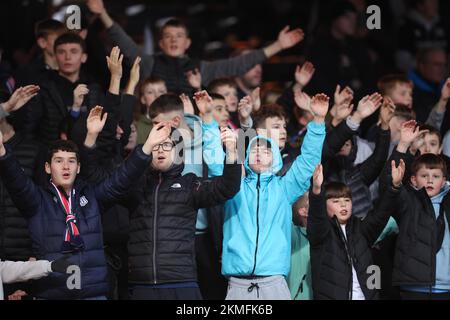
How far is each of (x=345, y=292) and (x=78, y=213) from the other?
6.94 ft

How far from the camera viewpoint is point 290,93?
11539mm

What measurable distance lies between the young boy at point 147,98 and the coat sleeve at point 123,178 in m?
1.51

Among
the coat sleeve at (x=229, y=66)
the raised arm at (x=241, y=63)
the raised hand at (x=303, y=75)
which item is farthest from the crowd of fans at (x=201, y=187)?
the coat sleeve at (x=229, y=66)

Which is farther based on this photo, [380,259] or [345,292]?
[380,259]

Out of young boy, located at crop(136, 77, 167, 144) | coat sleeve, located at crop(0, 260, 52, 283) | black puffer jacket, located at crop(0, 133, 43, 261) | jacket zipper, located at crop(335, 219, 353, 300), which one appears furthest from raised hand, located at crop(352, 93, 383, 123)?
coat sleeve, located at crop(0, 260, 52, 283)

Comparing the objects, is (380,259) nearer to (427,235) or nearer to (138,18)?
(427,235)

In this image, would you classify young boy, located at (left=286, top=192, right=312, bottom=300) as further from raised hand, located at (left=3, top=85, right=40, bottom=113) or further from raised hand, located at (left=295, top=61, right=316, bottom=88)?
raised hand, located at (left=3, top=85, right=40, bottom=113)

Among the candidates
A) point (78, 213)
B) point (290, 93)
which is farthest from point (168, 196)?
point (290, 93)

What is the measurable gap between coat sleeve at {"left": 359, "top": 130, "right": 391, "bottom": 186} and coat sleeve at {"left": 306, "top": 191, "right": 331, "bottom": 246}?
96 centimetres

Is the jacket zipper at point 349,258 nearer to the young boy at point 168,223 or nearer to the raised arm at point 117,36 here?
the young boy at point 168,223

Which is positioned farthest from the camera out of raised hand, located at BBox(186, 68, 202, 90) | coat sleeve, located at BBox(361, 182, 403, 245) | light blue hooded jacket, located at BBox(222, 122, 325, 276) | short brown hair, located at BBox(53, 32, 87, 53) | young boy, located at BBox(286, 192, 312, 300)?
raised hand, located at BBox(186, 68, 202, 90)

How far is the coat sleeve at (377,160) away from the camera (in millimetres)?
10172

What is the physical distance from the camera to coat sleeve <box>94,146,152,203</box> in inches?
350

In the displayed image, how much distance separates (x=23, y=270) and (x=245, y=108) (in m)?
2.46
